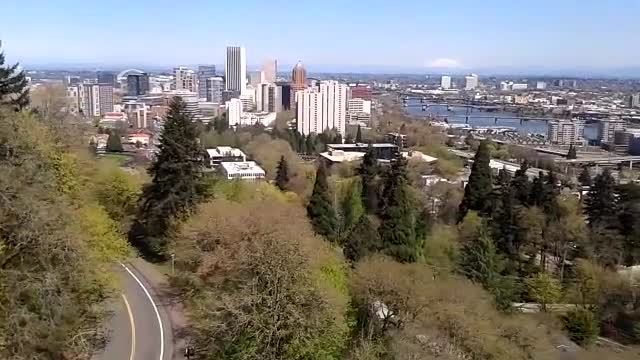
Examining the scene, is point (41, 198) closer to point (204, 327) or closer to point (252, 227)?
point (204, 327)

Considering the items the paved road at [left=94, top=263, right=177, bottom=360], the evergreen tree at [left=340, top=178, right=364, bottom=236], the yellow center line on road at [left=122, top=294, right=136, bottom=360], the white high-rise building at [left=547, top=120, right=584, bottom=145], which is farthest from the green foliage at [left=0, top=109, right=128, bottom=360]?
the white high-rise building at [left=547, top=120, right=584, bottom=145]

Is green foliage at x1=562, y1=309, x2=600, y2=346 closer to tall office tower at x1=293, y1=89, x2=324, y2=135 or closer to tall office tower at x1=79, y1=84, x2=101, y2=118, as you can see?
tall office tower at x1=293, y1=89, x2=324, y2=135

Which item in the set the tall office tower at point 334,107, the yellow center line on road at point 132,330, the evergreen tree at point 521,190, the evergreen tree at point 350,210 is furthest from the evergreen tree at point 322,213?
the tall office tower at point 334,107

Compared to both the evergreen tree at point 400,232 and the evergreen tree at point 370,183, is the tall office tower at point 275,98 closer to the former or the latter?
the evergreen tree at point 370,183

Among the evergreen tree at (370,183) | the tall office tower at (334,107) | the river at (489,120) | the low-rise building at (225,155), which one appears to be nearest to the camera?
the evergreen tree at (370,183)

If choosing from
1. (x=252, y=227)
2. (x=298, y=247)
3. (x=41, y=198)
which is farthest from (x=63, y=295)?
(x=252, y=227)

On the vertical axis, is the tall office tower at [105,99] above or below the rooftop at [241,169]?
above

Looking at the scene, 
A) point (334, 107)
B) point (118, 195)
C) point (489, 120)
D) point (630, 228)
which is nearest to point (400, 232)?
point (118, 195)
